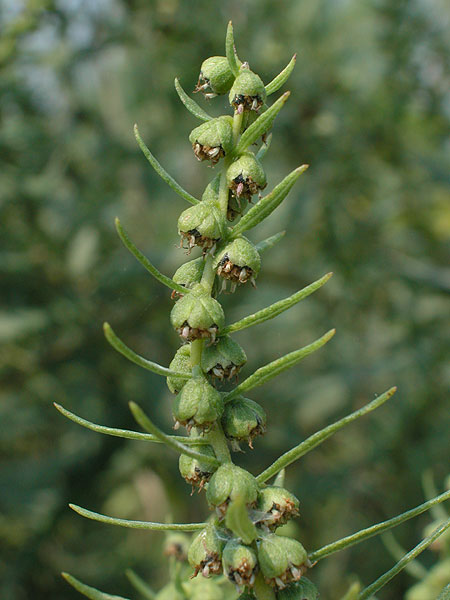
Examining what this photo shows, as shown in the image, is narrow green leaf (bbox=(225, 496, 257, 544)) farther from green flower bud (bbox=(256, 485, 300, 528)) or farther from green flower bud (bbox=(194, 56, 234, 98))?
green flower bud (bbox=(194, 56, 234, 98))

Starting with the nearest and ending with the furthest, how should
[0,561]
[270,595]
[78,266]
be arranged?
[270,595], [0,561], [78,266]

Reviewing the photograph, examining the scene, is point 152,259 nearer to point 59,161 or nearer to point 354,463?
point 59,161

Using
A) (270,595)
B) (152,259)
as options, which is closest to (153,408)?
(152,259)

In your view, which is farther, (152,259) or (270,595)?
(152,259)

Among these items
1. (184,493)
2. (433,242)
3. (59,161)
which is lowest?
(184,493)

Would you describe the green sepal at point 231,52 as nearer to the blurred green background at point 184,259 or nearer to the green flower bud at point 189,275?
the green flower bud at point 189,275

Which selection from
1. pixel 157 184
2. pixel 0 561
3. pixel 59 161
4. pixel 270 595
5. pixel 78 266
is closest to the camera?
pixel 270 595
